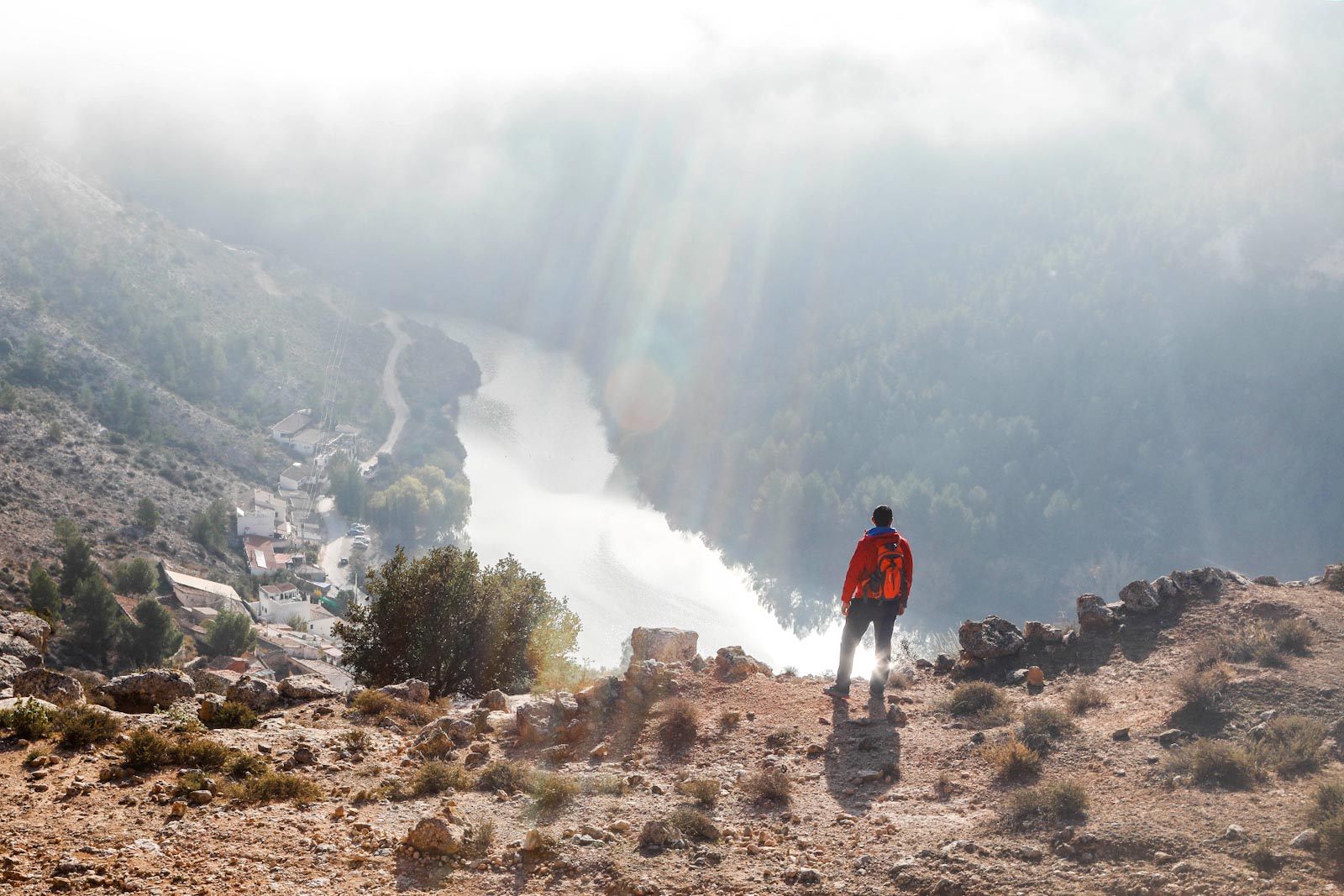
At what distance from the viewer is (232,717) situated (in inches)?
392

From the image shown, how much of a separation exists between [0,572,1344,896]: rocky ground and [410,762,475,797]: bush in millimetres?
33

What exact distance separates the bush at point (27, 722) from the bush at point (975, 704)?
29.0 ft

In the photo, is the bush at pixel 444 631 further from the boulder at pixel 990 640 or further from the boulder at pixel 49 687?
the boulder at pixel 990 640

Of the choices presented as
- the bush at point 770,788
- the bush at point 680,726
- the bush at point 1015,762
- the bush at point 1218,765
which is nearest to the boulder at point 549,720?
the bush at point 680,726

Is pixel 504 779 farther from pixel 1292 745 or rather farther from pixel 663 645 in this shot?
pixel 1292 745

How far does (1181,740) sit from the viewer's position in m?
8.27

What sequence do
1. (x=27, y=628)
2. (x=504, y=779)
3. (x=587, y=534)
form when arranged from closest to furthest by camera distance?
(x=504, y=779) < (x=27, y=628) < (x=587, y=534)

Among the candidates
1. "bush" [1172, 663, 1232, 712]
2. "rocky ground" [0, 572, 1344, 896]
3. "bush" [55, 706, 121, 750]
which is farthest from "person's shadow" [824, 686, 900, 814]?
"bush" [55, 706, 121, 750]

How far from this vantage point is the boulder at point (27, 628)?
38.9ft

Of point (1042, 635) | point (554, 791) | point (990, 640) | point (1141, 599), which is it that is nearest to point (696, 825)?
point (554, 791)

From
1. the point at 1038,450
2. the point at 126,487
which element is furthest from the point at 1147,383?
the point at 126,487

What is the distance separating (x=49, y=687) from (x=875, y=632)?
9006mm

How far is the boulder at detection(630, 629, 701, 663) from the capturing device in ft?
44.3

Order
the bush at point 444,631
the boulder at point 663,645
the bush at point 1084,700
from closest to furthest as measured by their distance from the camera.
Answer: the bush at point 1084,700 < the boulder at point 663,645 < the bush at point 444,631
